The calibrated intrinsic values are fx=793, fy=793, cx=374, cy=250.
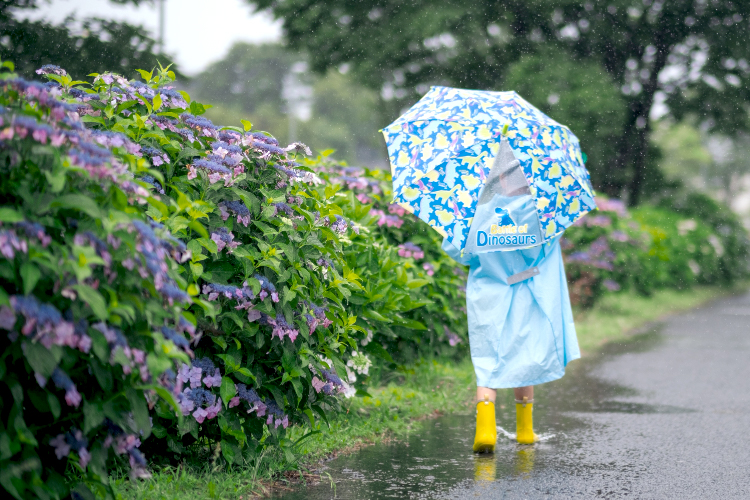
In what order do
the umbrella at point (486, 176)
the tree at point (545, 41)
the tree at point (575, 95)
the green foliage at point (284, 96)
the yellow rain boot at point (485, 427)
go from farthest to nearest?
the green foliage at point (284, 96) < the tree at point (545, 41) < the tree at point (575, 95) < the umbrella at point (486, 176) < the yellow rain boot at point (485, 427)

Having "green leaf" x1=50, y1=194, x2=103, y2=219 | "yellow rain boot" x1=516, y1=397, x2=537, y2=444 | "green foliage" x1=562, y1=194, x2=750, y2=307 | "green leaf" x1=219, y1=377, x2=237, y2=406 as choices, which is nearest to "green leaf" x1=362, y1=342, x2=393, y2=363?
"yellow rain boot" x1=516, y1=397, x2=537, y2=444

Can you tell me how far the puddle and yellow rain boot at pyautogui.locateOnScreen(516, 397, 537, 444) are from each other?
2.4 inches

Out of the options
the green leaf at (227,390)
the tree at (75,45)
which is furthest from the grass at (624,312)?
the green leaf at (227,390)

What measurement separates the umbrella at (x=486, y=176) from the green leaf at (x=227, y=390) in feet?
4.95

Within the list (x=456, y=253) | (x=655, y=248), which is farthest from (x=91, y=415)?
(x=655, y=248)

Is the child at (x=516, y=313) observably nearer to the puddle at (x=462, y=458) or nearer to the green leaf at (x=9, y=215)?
the puddle at (x=462, y=458)

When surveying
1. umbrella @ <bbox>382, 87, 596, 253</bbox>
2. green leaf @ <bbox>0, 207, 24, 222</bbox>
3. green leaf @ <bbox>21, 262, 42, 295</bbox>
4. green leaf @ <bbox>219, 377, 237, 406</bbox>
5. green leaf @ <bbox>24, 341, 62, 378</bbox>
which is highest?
umbrella @ <bbox>382, 87, 596, 253</bbox>

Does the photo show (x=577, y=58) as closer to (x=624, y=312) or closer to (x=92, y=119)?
(x=624, y=312)

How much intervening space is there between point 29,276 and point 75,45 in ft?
13.5

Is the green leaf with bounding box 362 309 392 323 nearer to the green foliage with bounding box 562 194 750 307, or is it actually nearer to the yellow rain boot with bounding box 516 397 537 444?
the yellow rain boot with bounding box 516 397 537 444

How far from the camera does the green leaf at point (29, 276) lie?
6.68 feet

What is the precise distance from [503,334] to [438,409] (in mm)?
1182

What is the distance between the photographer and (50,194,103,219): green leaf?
2176 mm

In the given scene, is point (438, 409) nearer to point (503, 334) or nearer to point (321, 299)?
point (503, 334)
